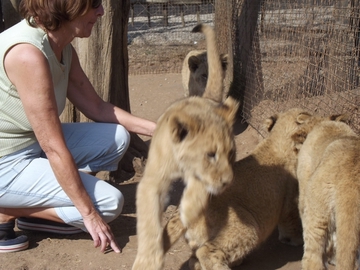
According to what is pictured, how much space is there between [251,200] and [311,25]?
7.20 ft

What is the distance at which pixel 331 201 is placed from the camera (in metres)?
3.41

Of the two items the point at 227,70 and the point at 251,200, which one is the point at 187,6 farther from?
the point at 251,200

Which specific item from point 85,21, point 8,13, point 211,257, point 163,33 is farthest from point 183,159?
point 163,33

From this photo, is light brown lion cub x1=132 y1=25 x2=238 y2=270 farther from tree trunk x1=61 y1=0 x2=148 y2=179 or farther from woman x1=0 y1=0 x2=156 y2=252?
tree trunk x1=61 y1=0 x2=148 y2=179

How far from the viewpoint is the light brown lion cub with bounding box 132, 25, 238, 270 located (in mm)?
3174

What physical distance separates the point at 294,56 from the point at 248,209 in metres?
2.33

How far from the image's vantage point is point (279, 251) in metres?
4.25

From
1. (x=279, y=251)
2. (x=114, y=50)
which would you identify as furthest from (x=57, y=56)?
(x=279, y=251)

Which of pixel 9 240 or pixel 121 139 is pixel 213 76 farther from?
pixel 9 240

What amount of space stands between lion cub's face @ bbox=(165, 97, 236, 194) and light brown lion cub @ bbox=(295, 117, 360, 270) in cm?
66

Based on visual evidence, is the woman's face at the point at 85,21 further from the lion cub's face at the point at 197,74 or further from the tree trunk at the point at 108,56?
the lion cub's face at the point at 197,74

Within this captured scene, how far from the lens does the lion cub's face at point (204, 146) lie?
10.4 ft

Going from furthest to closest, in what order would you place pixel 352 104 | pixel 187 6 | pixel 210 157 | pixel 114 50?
pixel 187 6 < pixel 114 50 < pixel 352 104 < pixel 210 157

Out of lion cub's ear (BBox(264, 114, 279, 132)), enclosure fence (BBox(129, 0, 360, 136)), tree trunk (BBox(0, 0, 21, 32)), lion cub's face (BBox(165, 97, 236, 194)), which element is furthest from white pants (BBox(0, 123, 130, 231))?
tree trunk (BBox(0, 0, 21, 32))
